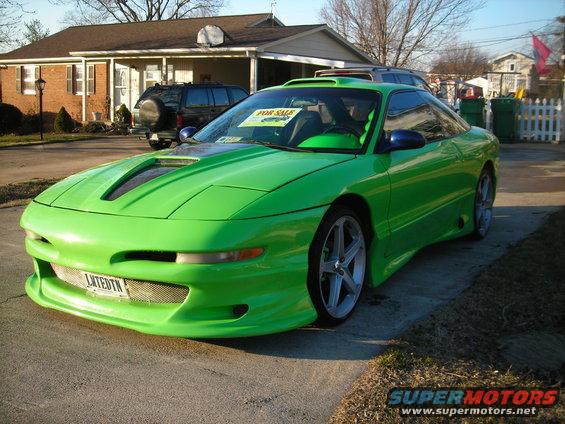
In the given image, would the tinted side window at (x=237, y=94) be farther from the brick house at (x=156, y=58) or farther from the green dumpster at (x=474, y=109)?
the green dumpster at (x=474, y=109)

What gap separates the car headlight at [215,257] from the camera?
3064mm

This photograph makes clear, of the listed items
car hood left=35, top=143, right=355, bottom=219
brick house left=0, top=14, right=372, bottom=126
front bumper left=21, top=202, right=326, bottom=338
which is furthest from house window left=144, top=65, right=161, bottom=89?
front bumper left=21, top=202, right=326, bottom=338

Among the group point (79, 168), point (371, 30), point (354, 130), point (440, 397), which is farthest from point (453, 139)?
point (371, 30)

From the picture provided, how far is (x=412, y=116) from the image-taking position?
4941 millimetres

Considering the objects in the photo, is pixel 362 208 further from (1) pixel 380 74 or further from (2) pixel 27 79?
(2) pixel 27 79

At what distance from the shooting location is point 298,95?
4.79 meters

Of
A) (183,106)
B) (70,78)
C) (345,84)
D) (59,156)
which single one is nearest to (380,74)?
(183,106)

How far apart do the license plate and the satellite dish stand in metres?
18.4

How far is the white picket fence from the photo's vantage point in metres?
17.8

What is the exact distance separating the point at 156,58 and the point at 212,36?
3854 millimetres

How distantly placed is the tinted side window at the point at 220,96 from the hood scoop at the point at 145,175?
39.8 feet

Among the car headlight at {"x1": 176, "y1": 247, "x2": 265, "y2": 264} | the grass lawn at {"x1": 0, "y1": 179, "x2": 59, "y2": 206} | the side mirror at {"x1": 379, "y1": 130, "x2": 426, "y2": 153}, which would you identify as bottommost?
the grass lawn at {"x1": 0, "y1": 179, "x2": 59, "y2": 206}

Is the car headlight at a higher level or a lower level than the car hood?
lower

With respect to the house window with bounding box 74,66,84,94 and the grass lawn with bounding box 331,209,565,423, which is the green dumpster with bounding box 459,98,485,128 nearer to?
the grass lawn with bounding box 331,209,565,423
